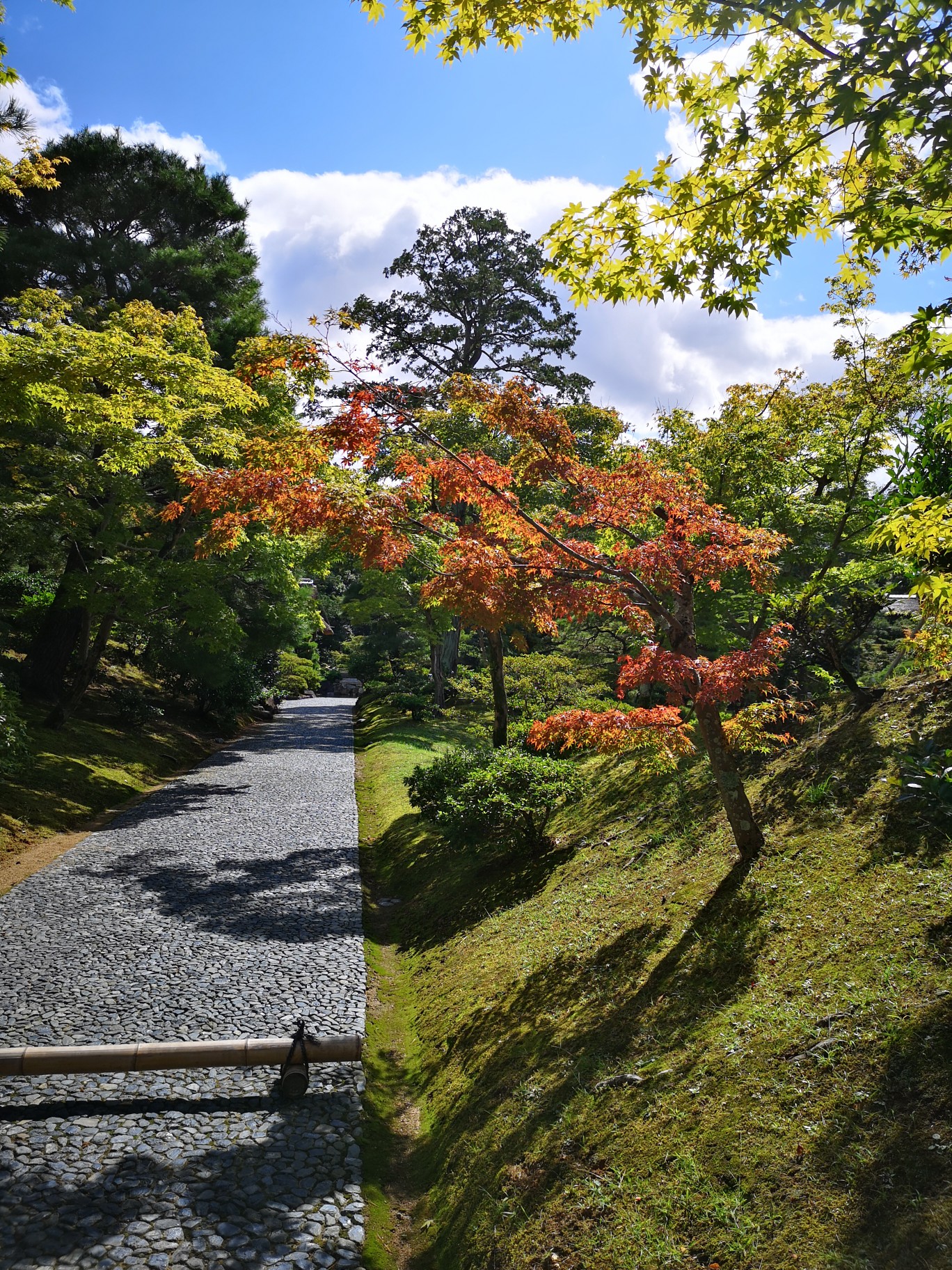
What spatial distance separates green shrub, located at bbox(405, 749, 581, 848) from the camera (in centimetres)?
855

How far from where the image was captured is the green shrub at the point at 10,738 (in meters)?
8.93

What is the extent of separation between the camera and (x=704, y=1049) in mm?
4008

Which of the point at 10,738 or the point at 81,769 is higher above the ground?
the point at 10,738

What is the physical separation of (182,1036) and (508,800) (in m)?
4.13

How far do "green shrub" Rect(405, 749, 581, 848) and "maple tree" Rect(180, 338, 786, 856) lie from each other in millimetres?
1893

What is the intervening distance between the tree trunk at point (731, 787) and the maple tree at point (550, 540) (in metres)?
0.01

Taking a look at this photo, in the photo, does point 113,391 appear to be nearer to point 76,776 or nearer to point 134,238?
point 76,776

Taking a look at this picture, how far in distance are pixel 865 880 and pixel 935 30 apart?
4.54 m

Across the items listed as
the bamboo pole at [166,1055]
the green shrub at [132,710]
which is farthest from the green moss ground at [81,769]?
the bamboo pole at [166,1055]

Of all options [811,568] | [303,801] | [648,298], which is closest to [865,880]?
[648,298]

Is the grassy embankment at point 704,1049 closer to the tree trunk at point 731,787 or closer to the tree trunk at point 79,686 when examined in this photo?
the tree trunk at point 731,787

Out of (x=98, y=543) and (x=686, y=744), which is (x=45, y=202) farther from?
(x=686, y=744)

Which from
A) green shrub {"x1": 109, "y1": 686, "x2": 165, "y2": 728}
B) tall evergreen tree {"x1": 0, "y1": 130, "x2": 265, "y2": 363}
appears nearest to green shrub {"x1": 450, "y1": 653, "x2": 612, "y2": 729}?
green shrub {"x1": 109, "y1": 686, "x2": 165, "y2": 728}

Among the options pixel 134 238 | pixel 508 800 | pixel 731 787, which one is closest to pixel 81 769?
pixel 508 800
